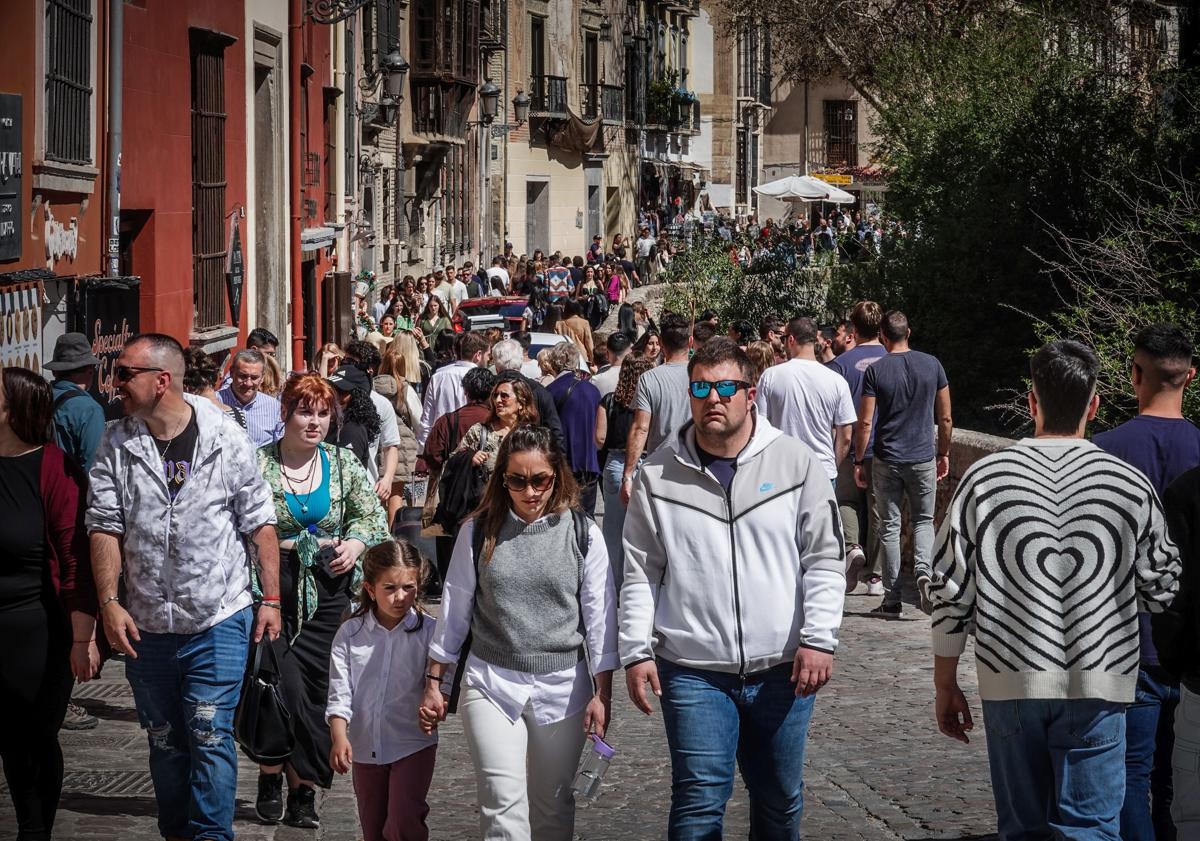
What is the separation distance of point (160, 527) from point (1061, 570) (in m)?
2.68

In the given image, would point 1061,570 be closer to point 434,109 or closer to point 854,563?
point 854,563

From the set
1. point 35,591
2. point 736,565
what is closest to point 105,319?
point 35,591

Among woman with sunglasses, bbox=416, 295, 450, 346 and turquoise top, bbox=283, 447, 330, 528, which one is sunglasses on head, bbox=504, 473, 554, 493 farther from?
woman with sunglasses, bbox=416, 295, 450, 346

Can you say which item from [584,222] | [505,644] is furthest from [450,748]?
[584,222]

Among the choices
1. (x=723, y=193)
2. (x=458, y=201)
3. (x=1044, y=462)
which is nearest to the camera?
(x=1044, y=462)

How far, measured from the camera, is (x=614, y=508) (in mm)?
10047

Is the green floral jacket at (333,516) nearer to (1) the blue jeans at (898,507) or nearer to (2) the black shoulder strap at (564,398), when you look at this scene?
(2) the black shoulder strap at (564,398)

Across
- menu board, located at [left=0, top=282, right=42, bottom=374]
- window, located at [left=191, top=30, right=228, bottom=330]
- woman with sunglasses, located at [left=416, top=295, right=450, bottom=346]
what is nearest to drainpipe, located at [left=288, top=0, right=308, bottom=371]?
window, located at [left=191, top=30, right=228, bottom=330]

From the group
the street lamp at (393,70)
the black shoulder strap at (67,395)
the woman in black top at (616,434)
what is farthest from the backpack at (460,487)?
the street lamp at (393,70)

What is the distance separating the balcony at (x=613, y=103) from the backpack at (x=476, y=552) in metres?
45.0

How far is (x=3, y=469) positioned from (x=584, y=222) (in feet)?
144

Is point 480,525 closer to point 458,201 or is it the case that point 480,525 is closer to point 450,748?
point 450,748

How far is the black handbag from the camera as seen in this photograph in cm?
591

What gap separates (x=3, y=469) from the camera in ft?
17.9
